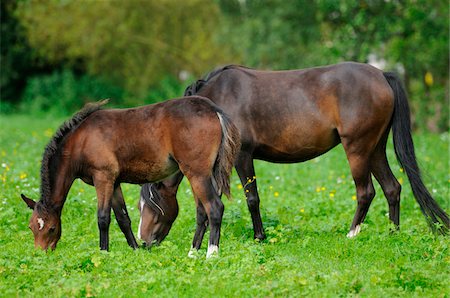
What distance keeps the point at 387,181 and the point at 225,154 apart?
96.5 inches

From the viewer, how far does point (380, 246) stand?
7590mm

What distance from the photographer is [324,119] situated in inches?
332

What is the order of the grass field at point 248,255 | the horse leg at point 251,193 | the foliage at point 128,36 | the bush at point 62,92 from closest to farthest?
1. the grass field at point 248,255
2. the horse leg at point 251,193
3. the bush at point 62,92
4. the foliage at point 128,36

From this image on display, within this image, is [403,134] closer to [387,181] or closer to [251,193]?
[387,181]

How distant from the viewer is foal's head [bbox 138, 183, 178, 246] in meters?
8.09

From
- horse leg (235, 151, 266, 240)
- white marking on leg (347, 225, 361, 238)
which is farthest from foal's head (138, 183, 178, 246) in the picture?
white marking on leg (347, 225, 361, 238)

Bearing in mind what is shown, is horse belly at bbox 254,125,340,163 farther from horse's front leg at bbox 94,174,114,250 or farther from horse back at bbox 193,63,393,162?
horse's front leg at bbox 94,174,114,250

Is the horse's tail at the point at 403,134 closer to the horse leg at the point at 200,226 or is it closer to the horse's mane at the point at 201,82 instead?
the horse's mane at the point at 201,82

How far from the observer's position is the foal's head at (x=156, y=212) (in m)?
8.09

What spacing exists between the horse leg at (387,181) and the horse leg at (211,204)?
2.42 metres

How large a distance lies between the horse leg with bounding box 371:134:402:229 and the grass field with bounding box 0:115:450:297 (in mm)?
267

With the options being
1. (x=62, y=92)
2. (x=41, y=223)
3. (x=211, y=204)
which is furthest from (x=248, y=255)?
(x=62, y=92)

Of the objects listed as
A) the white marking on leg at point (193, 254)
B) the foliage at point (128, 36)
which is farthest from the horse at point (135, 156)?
the foliage at point (128, 36)

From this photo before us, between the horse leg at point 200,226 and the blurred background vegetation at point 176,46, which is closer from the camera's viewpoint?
the horse leg at point 200,226
